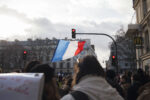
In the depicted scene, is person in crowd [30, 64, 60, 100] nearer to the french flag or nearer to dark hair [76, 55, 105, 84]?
dark hair [76, 55, 105, 84]

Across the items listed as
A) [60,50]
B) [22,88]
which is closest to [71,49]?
[60,50]

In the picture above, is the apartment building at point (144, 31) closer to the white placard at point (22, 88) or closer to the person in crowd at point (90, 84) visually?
the person in crowd at point (90, 84)

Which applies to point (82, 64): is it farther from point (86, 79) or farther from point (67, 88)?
point (67, 88)

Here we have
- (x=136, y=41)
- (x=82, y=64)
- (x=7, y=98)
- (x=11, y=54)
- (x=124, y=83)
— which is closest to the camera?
(x=7, y=98)

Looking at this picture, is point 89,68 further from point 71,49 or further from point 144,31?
point 144,31

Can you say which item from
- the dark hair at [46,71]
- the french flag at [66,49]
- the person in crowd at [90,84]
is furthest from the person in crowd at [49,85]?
the french flag at [66,49]

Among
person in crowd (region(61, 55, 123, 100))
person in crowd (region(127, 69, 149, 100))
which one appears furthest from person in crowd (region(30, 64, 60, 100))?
person in crowd (region(127, 69, 149, 100))

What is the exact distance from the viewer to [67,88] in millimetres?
5207

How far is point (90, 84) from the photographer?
7.08 ft

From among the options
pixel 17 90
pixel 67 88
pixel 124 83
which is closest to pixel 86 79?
pixel 17 90

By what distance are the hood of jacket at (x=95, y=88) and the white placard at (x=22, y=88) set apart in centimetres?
50

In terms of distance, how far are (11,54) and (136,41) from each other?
46470 millimetres

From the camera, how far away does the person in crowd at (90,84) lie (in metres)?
2.05

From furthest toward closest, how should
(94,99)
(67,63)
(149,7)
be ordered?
(67,63)
(149,7)
(94,99)
